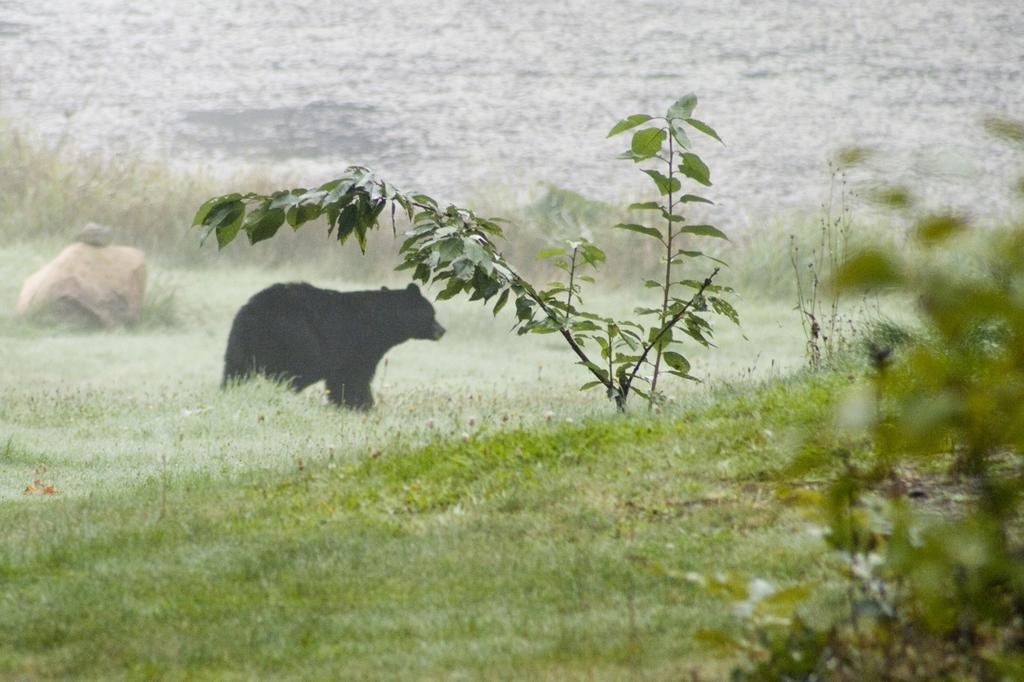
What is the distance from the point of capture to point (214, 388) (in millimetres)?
8852

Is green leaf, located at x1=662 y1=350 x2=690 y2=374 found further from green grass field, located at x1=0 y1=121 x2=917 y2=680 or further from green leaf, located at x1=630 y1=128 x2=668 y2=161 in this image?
green leaf, located at x1=630 y1=128 x2=668 y2=161

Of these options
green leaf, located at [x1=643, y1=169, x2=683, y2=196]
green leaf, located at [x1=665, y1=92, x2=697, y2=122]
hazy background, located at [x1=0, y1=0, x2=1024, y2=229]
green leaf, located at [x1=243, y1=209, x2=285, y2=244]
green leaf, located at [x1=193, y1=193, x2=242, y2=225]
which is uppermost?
hazy background, located at [x1=0, y1=0, x2=1024, y2=229]

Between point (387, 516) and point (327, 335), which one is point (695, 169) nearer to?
point (387, 516)

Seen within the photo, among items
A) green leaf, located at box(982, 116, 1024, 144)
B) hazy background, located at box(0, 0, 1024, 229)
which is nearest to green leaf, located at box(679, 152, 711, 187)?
green leaf, located at box(982, 116, 1024, 144)

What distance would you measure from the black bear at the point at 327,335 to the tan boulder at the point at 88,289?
2.01 metres

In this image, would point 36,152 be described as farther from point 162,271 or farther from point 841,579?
point 841,579

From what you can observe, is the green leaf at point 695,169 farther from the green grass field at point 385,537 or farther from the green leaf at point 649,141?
Result: the green grass field at point 385,537

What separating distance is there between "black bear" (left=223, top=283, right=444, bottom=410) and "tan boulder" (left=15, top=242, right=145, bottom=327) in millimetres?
2011

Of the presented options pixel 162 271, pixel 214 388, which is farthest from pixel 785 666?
pixel 162 271

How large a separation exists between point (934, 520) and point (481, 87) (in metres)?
9.86

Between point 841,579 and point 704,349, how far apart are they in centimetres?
648

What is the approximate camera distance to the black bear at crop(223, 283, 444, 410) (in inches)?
333

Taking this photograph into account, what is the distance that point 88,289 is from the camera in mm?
10125

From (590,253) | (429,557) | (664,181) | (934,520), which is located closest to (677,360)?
(590,253)
